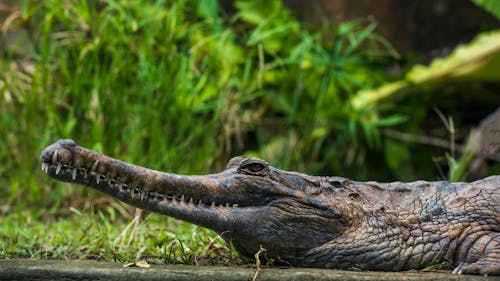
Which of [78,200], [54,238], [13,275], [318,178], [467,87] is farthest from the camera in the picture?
[467,87]

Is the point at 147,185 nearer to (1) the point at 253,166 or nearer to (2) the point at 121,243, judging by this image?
(1) the point at 253,166

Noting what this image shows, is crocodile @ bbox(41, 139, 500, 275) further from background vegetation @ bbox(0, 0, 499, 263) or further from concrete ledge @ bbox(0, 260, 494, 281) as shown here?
background vegetation @ bbox(0, 0, 499, 263)

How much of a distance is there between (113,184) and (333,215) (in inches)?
38.6

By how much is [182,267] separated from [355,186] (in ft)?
3.04

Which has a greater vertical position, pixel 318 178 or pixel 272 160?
pixel 272 160

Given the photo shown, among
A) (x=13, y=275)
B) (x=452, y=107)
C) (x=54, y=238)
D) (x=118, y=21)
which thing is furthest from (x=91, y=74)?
(x=452, y=107)

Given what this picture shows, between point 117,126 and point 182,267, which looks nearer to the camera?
point 182,267

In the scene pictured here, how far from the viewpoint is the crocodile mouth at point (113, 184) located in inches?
112

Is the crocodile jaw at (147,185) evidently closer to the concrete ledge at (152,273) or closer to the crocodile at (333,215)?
the crocodile at (333,215)

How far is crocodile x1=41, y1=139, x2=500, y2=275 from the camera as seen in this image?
10.1 ft

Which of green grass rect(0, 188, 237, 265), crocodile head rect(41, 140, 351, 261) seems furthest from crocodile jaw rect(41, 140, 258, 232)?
green grass rect(0, 188, 237, 265)

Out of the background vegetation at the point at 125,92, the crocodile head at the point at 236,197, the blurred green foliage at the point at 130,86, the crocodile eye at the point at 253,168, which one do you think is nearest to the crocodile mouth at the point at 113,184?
the crocodile head at the point at 236,197

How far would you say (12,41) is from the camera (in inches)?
285

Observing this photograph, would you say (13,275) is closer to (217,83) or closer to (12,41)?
(217,83)
